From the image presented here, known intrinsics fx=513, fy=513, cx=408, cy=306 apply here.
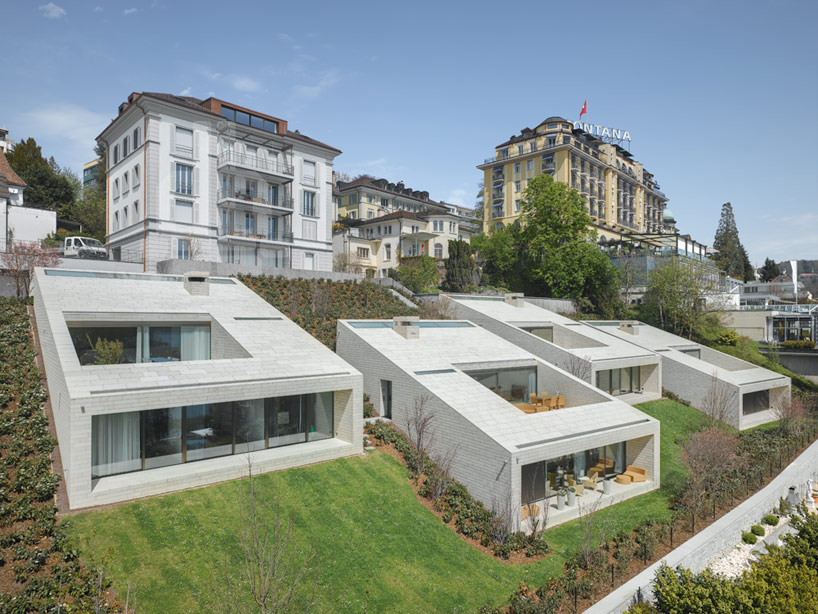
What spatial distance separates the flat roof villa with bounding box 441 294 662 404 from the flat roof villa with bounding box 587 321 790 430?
5.00 feet

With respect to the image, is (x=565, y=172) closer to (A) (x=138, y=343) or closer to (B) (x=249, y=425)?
(A) (x=138, y=343)

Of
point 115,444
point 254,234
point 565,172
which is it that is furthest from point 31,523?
point 565,172

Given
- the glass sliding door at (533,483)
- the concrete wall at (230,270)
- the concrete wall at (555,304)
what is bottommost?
the glass sliding door at (533,483)

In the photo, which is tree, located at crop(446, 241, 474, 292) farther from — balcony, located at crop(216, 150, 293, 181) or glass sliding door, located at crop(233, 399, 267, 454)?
glass sliding door, located at crop(233, 399, 267, 454)

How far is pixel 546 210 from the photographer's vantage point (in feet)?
157

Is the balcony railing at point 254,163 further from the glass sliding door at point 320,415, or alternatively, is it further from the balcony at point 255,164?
the glass sliding door at point 320,415

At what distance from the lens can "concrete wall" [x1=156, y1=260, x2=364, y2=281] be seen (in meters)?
30.3

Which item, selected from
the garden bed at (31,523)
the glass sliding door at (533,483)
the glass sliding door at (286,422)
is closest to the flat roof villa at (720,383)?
the glass sliding door at (533,483)

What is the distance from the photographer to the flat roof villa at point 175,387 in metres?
13.2

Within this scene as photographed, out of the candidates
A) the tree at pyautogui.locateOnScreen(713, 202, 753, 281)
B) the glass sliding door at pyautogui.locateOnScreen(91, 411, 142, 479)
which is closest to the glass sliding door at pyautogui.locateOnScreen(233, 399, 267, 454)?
the glass sliding door at pyautogui.locateOnScreen(91, 411, 142, 479)

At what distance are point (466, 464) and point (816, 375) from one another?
3906cm

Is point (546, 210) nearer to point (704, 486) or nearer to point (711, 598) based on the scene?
point (704, 486)

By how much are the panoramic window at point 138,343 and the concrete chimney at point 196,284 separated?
103 inches

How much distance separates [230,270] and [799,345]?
146ft
